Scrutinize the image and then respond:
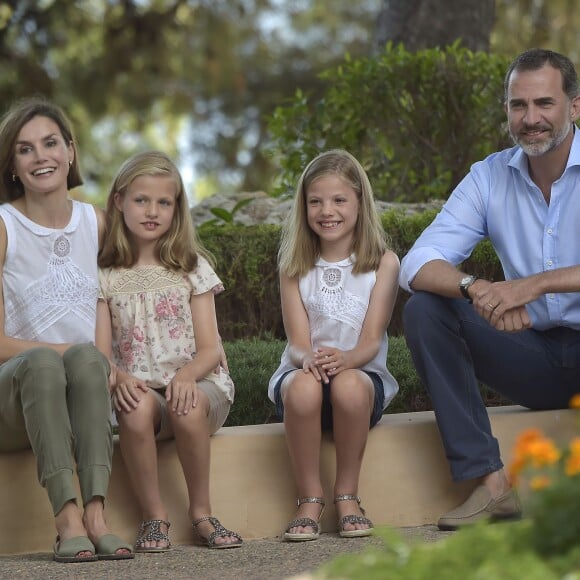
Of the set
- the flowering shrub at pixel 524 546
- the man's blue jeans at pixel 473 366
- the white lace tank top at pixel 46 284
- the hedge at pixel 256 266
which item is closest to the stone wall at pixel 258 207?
the hedge at pixel 256 266

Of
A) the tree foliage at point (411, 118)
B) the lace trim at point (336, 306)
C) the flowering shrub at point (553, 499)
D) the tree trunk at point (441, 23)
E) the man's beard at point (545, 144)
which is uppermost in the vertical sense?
the tree trunk at point (441, 23)

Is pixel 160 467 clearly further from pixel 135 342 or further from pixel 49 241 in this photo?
pixel 49 241

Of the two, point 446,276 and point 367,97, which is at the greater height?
point 367,97

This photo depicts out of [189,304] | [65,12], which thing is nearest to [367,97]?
[189,304]

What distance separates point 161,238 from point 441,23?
505cm

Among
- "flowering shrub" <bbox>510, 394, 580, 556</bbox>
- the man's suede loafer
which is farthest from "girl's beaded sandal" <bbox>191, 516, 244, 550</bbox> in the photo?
"flowering shrub" <bbox>510, 394, 580, 556</bbox>

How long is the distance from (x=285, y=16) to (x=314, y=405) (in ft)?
56.7

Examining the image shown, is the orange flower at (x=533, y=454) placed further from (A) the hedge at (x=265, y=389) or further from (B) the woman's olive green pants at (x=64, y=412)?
(A) the hedge at (x=265, y=389)

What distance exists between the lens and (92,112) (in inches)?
573

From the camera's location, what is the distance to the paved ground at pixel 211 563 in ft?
11.3

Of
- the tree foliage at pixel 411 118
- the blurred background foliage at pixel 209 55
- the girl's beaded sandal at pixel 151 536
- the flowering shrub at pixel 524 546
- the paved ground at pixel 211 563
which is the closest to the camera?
the flowering shrub at pixel 524 546

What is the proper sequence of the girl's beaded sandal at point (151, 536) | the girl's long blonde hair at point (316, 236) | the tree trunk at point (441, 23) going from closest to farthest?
the girl's beaded sandal at point (151, 536), the girl's long blonde hair at point (316, 236), the tree trunk at point (441, 23)

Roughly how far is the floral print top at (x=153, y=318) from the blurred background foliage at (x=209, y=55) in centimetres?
321

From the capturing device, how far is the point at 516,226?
172 inches
